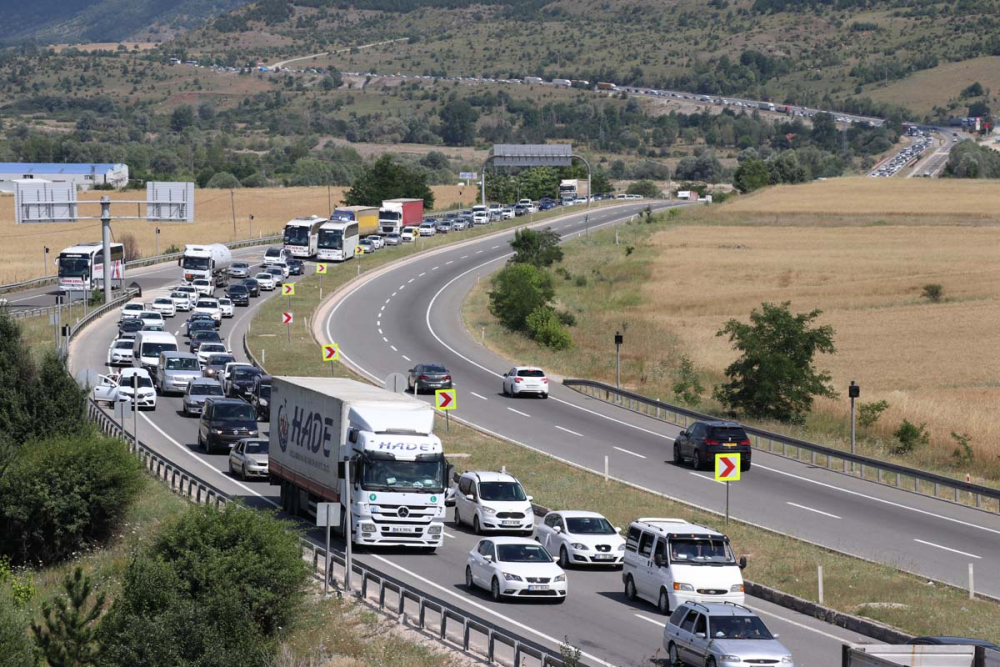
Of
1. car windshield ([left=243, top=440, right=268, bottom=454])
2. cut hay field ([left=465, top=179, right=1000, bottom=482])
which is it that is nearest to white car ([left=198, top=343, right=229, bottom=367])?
cut hay field ([left=465, top=179, right=1000, bottom=482])

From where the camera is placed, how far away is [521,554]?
27.7 metres

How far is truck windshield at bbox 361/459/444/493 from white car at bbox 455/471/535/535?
392 cm

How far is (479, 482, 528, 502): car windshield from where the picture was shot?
34844mm

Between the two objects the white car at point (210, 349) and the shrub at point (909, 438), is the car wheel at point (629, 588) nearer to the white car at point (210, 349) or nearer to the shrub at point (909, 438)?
the shrub at point (909, 438)

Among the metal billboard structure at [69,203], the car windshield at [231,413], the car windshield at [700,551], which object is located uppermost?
the metal billboard structure at [69,203]

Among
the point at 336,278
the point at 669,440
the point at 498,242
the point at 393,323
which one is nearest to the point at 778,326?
the point at 669,440

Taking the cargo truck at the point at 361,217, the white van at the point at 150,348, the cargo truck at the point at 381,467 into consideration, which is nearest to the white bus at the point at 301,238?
the cargo truck at the point at 361,217

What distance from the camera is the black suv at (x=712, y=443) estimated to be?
44719mm

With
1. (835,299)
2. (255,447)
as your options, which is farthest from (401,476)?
(835,299)

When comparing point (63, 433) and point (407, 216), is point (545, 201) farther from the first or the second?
point (63, 433)

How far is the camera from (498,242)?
407ft

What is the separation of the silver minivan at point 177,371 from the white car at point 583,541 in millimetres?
27266

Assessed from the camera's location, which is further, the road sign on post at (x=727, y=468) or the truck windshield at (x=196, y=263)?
the truck windshield at (x=196, y=263)

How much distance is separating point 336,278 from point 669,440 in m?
48.7
